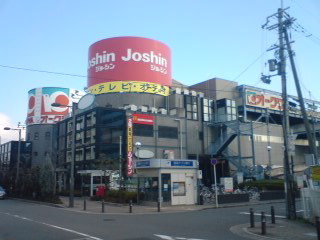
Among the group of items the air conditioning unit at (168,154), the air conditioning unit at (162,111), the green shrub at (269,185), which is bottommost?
the green shrub at (269,185)

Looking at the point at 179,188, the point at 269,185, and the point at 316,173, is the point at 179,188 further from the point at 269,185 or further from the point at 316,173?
the point at 269,185

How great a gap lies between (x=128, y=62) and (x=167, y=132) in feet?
46.3

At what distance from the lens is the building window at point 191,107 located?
53.9 metres

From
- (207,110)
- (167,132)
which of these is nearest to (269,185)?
(167,132)

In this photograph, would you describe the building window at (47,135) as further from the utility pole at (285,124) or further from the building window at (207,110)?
the utility pole at (285,124)

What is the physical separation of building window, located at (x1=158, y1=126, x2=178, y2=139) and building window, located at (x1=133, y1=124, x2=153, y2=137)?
5.20 ft

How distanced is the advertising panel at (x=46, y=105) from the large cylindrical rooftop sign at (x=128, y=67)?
11.6m

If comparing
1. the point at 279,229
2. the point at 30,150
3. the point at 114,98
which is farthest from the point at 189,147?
the point at 279,229

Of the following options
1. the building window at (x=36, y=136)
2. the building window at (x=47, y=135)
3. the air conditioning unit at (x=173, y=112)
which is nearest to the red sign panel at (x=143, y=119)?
the air conditioning unit at (x=173, y=112)

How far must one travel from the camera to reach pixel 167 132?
4903 centimetres

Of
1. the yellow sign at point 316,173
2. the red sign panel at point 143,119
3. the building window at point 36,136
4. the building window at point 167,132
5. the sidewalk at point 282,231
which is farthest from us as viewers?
the building window at point 36,136

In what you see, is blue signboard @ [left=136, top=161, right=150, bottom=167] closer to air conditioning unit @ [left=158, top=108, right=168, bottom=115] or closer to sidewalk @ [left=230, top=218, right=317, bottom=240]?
sidewalk @ [left=230, top=218, right=317, bottom=240]

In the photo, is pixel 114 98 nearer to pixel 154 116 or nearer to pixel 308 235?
pixel 154 116

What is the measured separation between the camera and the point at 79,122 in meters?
49.2
